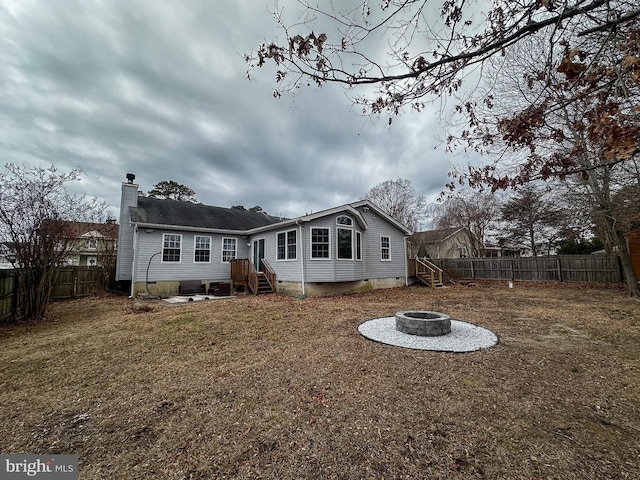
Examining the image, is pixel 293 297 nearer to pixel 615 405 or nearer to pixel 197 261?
pixel 197 261

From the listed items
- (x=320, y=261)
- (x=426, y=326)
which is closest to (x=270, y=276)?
(x=320, y=261)

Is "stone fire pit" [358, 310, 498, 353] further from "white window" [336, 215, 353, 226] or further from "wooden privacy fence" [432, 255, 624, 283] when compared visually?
"wooden privacy fence" [432, 255, 624, 283]

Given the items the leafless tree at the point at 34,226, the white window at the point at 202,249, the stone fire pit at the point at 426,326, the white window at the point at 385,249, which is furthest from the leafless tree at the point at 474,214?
the leafless tree at the point at 34,226

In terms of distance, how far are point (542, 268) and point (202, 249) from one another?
19.6m

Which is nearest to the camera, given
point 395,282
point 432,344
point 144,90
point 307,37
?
point 307,37

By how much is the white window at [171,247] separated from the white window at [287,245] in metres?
5.14

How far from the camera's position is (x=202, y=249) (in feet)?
44.5

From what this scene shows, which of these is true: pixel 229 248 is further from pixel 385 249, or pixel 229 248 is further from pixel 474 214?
pixel 474 214

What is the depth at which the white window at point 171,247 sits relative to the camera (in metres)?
12.5

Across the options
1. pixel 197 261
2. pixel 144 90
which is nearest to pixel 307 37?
pixel 144 90

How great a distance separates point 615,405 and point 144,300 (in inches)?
528

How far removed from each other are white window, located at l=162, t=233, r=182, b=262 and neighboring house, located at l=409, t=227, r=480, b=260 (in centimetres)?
1944

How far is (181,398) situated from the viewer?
9.85ft

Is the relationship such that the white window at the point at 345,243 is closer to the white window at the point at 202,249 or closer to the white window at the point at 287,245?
the white window at the point at 287,245
